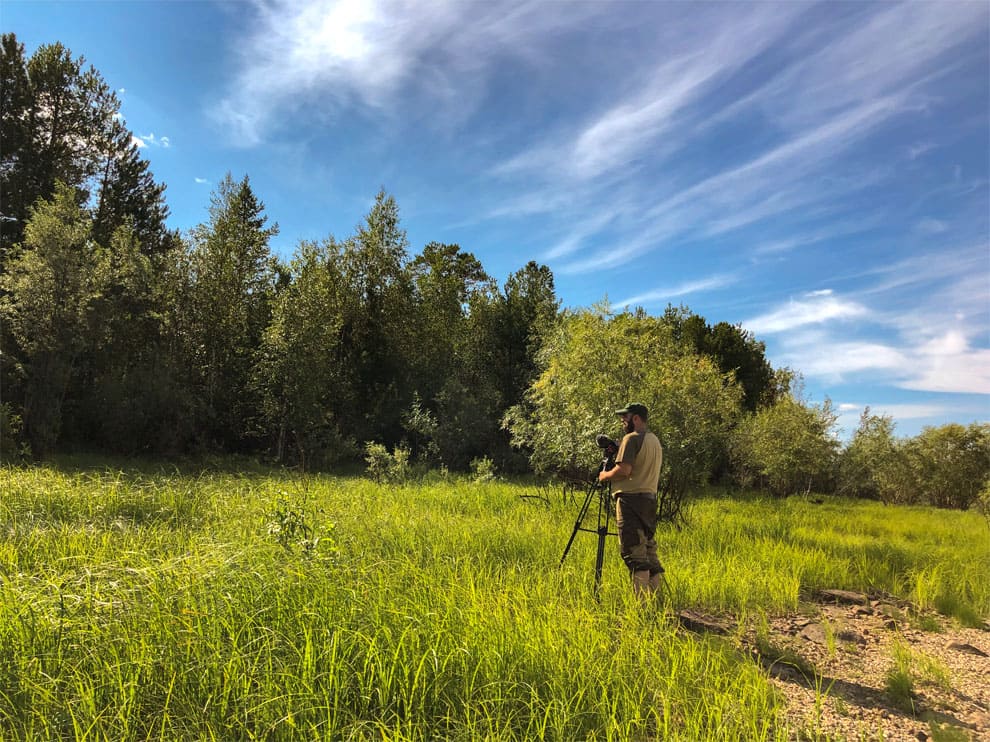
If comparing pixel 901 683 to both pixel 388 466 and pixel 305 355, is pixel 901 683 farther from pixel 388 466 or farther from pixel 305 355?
pixel 305 355

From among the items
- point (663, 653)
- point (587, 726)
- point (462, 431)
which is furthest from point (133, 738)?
point (462, 431)

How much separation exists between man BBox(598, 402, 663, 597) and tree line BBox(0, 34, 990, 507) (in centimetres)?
421

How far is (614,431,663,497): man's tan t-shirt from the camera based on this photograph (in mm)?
4977

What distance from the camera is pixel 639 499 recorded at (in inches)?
Result: 200

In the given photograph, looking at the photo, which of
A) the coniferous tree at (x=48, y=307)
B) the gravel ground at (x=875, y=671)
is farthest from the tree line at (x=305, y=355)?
the gravel ground at (x=875, y=671)

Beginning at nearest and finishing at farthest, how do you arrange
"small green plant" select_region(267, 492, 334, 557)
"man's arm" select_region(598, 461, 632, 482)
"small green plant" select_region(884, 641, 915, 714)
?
"small green plant" select_region(884, 641, 915, 714) → "small green plant" select_region(267, 492, 334, 557) → "man's arm" select_region(598, 461, 632, 482)

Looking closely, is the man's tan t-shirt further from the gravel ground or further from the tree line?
the tree line

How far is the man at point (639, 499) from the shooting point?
4996 millimetres

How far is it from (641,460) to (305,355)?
1768cm

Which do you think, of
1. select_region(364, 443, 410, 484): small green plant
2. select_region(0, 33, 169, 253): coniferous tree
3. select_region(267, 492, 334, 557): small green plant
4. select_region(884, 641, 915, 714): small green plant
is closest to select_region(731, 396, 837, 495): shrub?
select_region(364, 443, 410, 484): small green plant

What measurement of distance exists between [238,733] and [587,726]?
1864 mm

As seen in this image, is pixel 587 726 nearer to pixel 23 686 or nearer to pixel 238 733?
pixel 238 733

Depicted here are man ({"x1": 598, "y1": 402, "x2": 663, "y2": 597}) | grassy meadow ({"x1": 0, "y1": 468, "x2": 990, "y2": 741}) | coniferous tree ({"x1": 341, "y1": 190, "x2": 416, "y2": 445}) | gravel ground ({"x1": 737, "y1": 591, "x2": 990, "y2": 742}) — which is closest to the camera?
grassy meadow ({"x1": 0, "y1": 468, "x2": 990, "y2": 741})

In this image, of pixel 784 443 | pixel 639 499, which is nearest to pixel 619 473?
pixel 639 499
